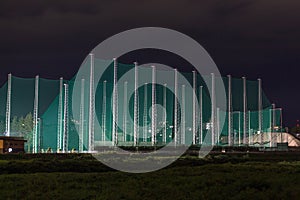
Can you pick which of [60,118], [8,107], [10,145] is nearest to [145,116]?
[60,118]

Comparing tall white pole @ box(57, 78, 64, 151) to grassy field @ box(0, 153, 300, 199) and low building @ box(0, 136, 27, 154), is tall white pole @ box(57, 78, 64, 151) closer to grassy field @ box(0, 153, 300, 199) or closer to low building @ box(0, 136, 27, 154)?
low building @ box(0, 136, 27, 154)

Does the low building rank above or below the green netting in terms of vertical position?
below

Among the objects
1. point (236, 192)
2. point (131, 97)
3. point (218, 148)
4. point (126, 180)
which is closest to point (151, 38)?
point (218, 148)

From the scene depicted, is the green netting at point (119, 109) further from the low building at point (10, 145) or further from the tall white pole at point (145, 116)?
the low building at point (10, 145)

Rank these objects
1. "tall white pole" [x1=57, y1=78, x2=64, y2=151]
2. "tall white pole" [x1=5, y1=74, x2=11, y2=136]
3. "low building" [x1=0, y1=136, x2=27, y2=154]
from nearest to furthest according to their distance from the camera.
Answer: "low building" [x1=0, y1=136, x2=27, y2=154]
"tall white pole" [x1=5, y1=74, x2=11, y2=136]
"tall white pole" [x1=57, y1=78, x2=64, y2=151]

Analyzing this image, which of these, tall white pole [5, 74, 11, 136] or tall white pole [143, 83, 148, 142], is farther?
tall white pole [143, 83, 148, 142]

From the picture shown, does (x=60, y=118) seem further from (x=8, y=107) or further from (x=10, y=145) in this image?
(x=10, y=145)

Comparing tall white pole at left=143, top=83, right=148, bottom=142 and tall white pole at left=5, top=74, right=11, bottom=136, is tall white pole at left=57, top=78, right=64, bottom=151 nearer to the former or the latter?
tall white pole at left=5, top=74, right=11, bottom=136

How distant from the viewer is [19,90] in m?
57.7

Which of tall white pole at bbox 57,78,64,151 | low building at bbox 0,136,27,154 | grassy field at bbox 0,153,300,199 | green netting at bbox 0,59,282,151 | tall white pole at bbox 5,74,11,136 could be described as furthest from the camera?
green netting at bbox 0,59,282,151

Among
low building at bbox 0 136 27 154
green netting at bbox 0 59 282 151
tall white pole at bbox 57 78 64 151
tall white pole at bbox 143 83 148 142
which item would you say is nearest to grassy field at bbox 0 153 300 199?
low building at bbox 0 136 27 154

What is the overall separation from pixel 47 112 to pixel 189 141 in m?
17.9

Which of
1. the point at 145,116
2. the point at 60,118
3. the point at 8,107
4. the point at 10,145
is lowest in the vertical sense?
the point at 10,145

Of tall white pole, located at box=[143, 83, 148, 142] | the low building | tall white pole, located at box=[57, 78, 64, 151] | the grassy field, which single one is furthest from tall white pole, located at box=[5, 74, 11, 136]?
the grassy field
